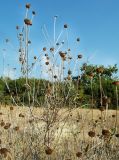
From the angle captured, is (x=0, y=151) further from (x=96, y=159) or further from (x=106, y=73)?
(x=106, y=73)

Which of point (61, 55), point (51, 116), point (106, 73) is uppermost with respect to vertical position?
point (106, 73)

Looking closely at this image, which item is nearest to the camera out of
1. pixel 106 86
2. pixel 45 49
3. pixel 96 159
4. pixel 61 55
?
pixel 96 159

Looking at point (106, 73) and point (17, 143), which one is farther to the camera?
point (106, 73)

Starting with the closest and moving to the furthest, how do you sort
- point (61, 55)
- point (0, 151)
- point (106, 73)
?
point (0, 151) < point (61, 55) < point (106, 73)

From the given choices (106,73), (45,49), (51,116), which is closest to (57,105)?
(51,116)

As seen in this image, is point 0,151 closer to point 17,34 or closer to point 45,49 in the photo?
point 17,34

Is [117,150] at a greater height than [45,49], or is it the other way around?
[45,49]

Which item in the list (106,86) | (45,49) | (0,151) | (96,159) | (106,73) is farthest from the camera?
(106,73)

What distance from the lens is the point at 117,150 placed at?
5.97 meters

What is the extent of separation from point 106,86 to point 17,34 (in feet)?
65.6

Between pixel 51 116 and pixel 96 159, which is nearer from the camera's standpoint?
pixel 51 116

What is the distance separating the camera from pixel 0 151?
15.7 feet

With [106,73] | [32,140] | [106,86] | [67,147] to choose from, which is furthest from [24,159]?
[106,73]

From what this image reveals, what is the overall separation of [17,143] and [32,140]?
0.87 metres
